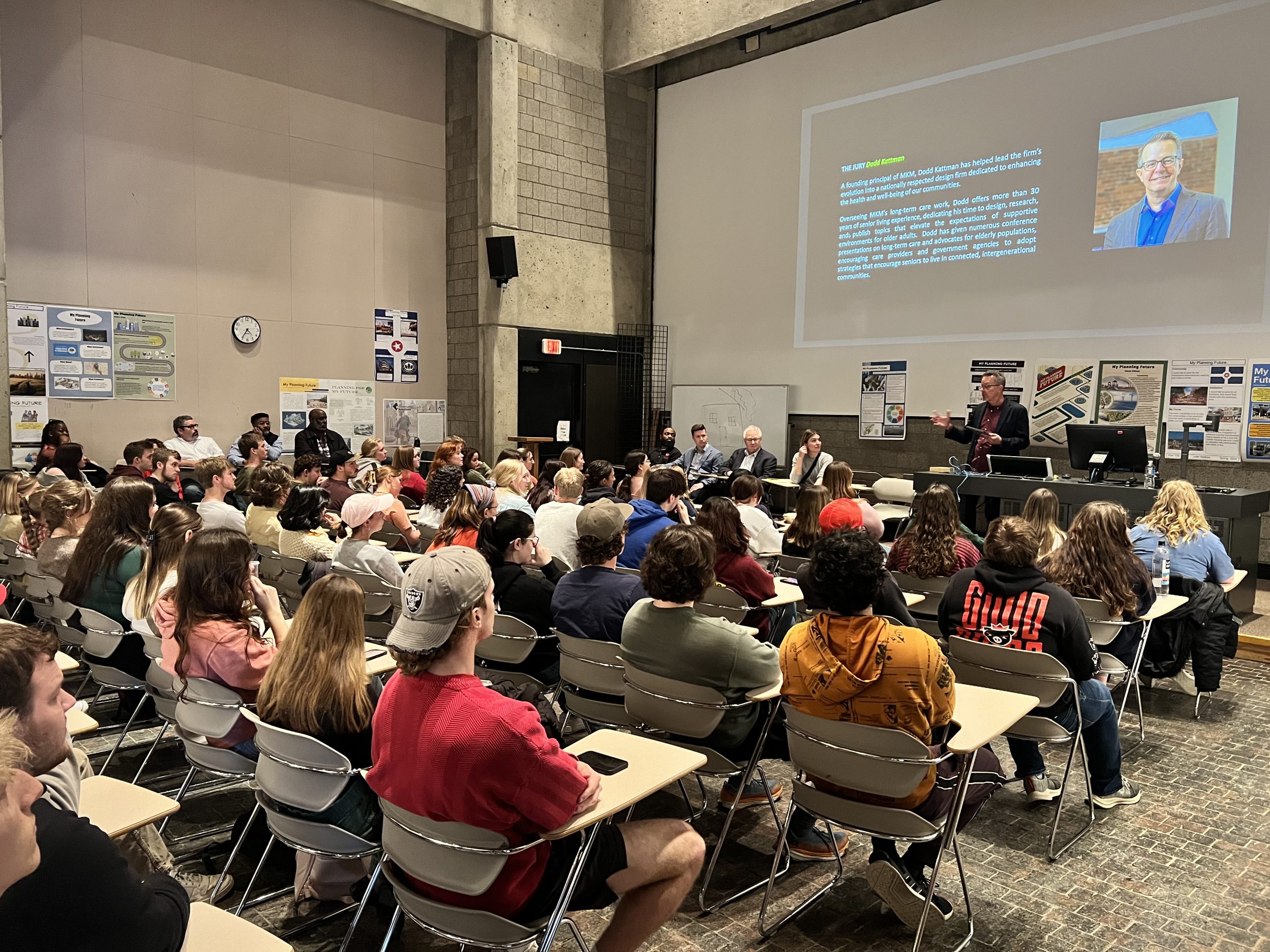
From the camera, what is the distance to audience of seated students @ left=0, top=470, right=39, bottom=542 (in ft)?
17.8

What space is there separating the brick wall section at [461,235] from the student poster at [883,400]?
513 centimetres

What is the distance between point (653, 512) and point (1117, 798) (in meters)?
2.60

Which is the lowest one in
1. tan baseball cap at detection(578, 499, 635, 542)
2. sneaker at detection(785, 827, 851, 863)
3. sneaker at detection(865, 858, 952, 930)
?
sneaker at detection(785, 827, 851, 863)

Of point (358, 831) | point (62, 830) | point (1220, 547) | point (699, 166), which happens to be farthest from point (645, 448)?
point (62, 830)

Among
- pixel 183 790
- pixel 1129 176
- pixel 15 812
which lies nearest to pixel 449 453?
pixel 183 790

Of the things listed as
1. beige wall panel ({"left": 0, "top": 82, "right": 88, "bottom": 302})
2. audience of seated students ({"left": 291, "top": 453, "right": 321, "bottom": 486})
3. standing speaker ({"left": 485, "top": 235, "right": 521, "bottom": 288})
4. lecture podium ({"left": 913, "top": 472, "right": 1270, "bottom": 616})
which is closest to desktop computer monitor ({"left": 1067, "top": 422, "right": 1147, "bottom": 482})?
lecture podium ({"left": 913, "top": 472, "right": 1270, "bottom": 616})

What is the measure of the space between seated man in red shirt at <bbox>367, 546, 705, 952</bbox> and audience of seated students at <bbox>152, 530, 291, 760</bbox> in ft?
3.23

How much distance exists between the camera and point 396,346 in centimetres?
1190

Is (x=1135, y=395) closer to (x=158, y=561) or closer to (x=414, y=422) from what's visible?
(x=158, y=561)

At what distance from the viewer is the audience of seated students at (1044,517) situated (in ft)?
15.1

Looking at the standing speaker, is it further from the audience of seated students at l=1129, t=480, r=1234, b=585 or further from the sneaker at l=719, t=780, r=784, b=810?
the sneaker at l=719, t=780, r=784, b=810

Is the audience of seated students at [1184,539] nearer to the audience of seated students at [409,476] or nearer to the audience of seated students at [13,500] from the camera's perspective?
the audience of seated students at [409,476]

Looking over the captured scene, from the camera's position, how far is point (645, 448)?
13.1 meters

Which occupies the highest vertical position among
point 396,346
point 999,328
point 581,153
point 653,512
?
point 581,153
